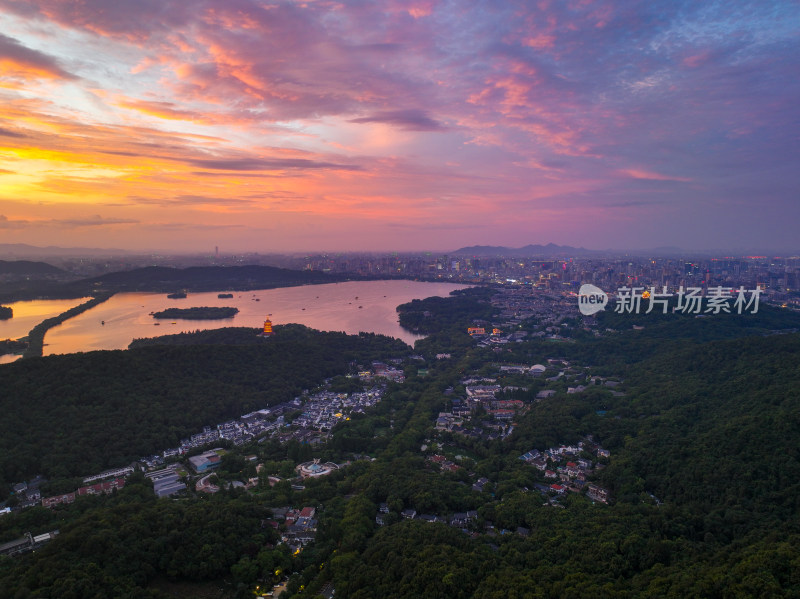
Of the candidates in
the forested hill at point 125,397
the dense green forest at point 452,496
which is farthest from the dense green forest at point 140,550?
the forested hill at point 125,397

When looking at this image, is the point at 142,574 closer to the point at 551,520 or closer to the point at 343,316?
the point at 551,520

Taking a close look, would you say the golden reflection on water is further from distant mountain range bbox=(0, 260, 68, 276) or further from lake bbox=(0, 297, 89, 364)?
distant mountain range bbox=(0, 260, 68, 276)

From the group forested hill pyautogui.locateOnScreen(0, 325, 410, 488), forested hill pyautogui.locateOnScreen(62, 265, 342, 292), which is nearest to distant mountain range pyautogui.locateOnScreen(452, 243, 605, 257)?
forested hill pyautogui.locateOnScreen(62, 265, 342, 292)

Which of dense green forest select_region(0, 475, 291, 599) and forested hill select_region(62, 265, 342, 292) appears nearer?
dense green forest select_region(0, 475, 291, 599)

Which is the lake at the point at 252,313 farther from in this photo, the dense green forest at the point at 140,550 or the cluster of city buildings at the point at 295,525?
the dense green forest at the point at 140,550

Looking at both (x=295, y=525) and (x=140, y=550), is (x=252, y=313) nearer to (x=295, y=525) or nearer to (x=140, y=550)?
(x=295, y=525)

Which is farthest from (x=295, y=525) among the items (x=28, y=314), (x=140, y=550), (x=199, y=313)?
(x=28, y=314)

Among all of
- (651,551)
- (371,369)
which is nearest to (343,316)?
(371,369)

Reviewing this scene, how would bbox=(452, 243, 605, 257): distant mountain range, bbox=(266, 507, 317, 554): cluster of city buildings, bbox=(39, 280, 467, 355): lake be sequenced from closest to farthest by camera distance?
bbox=(266, 507, 317, 554): cluster of city buildings, bbox=(39, 280, 467, 355): lake, bbox=(452, 243, 605, 257): distant mountain range
